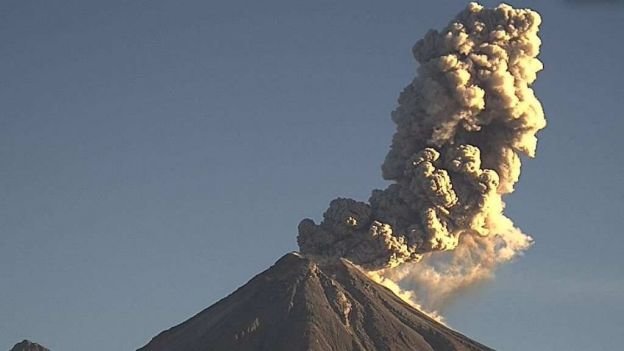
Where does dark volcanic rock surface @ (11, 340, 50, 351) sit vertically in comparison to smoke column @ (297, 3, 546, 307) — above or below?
above

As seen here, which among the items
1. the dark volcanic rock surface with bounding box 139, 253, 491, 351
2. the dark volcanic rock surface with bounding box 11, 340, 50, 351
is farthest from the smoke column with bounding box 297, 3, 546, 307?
the dark volcanic rock surface with bounding box 11, 340, 50, 351

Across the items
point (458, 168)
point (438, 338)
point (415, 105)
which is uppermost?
point (415, 105)

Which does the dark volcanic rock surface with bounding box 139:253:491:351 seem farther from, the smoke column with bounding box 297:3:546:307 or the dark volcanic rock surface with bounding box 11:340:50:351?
the dark volcanic rock surface with bounding box 11:340:50:351

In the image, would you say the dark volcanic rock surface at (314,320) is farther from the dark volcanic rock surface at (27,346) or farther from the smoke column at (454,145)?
the dark volcanic rock surface at (27,346)

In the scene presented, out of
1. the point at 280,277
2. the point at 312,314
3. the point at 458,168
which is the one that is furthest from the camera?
the point at 280,277

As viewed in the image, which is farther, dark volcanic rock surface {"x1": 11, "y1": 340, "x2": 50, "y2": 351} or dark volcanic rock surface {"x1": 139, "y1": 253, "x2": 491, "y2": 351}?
dark volcanic rock surface {"x1": 11, "y1": 340, "x2": 50, "y2": 351}

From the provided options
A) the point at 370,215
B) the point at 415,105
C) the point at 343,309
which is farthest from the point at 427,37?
the point at 343,309

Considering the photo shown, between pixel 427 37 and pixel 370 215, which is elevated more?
pixel 427 37

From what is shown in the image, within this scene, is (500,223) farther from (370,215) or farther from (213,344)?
(213,344)

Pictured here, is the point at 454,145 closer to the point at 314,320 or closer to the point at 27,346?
the point at 314,320
